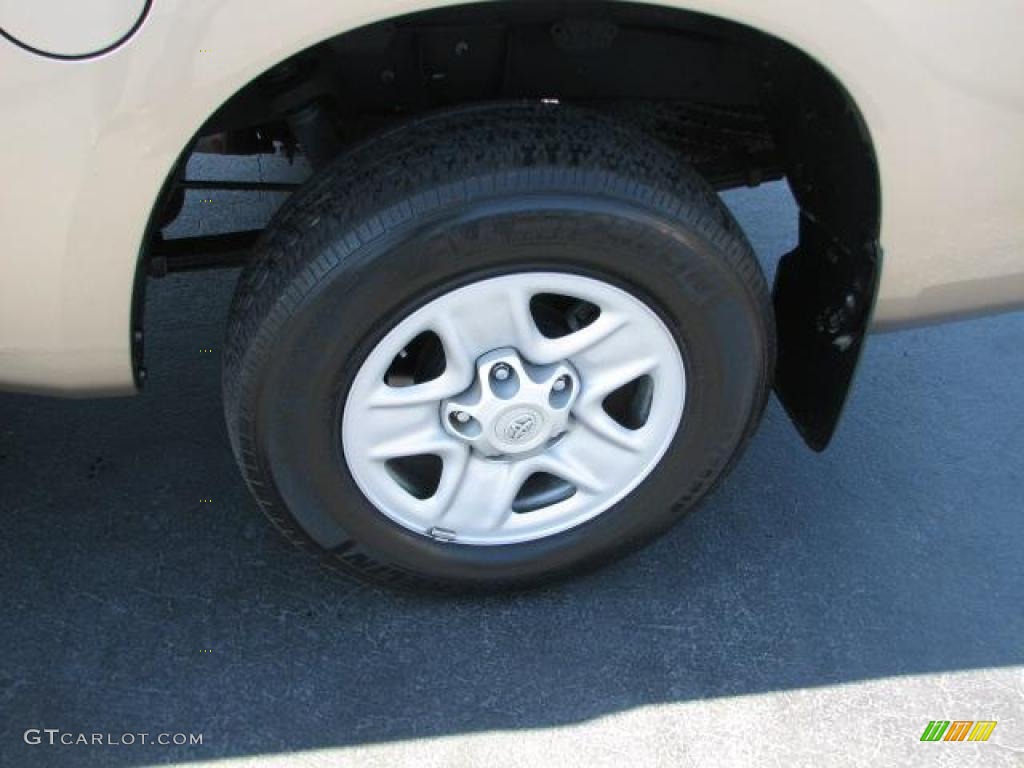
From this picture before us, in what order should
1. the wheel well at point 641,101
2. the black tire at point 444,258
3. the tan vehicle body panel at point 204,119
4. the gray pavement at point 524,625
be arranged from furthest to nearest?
the gray pavement at point 524,625 < the wheel well at point 641,101 < the black tire at point 444,258 < the tan vehicle body panel at point 204,119

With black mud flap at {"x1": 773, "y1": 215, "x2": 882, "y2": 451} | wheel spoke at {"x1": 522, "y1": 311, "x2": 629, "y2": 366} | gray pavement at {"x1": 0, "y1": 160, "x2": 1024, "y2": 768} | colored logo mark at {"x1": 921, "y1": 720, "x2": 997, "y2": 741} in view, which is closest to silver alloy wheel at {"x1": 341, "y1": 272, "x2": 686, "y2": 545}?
wheel spoke at {"x1": 522, "y1": 311, "x2": 629, "y2": 366}

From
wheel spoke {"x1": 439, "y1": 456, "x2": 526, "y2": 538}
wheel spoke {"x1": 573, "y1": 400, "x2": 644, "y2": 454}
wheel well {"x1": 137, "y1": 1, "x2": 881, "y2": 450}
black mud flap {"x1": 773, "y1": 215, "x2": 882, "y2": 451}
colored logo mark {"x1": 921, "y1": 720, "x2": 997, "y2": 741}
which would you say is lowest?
colored logo mark {"x1": 921, "y1": 720, "x2": 997, "y2": 741}

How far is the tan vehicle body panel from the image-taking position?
4.44 ft

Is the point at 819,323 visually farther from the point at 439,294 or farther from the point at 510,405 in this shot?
the point at 439,294

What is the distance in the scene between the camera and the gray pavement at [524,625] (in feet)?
6.02

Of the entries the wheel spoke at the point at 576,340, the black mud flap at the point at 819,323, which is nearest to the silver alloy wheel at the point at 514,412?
the wheel spoke at the point at 576,340

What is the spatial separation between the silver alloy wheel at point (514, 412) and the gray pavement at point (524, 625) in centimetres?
26

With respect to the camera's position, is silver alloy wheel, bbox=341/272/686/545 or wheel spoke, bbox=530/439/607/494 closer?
silver alloy wheel, bbox=341/272/686/545

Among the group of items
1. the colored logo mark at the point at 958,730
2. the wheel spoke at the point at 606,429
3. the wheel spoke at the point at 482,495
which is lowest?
the colored logo mark at the point at 958,730

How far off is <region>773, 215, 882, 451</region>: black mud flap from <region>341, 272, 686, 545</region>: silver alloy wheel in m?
0.36

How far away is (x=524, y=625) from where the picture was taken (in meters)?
2.03

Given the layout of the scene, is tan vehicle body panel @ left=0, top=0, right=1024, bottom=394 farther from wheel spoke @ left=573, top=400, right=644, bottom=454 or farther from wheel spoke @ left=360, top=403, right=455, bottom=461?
wheel spoke @ left=573, top=400, right=644, bottom=454

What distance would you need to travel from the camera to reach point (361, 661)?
1.95 m

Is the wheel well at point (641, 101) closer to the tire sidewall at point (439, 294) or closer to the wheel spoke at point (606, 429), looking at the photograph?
the tire sidewall at point (439, 294)
